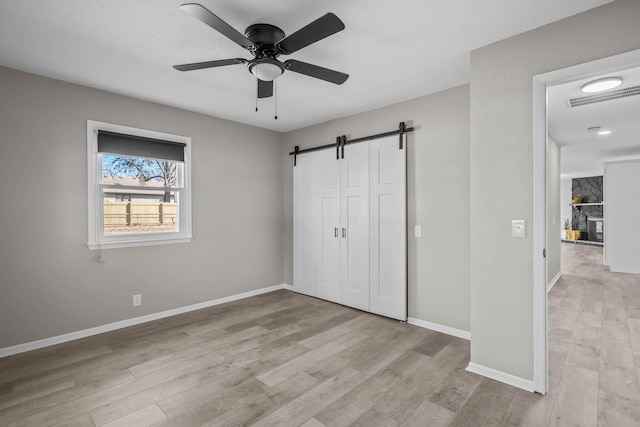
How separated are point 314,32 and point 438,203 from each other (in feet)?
7.40

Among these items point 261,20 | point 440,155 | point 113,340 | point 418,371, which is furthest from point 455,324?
point 113,340

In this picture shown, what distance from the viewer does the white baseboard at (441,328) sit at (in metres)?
3.16

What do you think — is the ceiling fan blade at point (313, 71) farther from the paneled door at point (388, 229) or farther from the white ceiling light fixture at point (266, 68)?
the paneled door at point (388, 229)

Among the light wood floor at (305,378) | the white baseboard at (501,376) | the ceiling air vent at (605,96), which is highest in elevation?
the ceiling air vent at (605,96)

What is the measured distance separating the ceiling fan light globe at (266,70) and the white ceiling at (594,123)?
2.55 metres

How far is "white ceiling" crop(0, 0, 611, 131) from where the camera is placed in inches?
77.9

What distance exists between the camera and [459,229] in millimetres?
3229

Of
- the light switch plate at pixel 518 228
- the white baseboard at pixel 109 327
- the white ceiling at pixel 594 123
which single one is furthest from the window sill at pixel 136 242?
the white ceiling at pixel 594 123

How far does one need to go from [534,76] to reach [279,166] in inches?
144

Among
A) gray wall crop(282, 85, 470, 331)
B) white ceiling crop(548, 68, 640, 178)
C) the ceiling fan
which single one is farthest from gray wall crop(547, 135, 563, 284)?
the ceiling fan

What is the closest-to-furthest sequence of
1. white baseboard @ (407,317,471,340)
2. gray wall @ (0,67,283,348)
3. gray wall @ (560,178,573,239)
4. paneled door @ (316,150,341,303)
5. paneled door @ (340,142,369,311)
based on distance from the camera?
1. gray wall @ (0,67,283,348)
2. white baseboard @ (407,317,471,340)
3. paneled door @ (340,142,369,311)
4. paneled door @ (316,150,341,303)
5. gray wall @ (560,178,573,239)

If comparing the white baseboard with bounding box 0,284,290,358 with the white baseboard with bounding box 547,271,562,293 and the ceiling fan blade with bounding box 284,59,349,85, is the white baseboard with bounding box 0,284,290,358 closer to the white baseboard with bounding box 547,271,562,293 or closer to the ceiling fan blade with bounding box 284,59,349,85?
the ceiling fan blade with bounding box 284,59,349,85

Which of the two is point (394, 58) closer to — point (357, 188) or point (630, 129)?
point (357, 188)

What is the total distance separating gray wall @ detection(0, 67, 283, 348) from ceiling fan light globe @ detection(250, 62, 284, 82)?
7.12 ft
